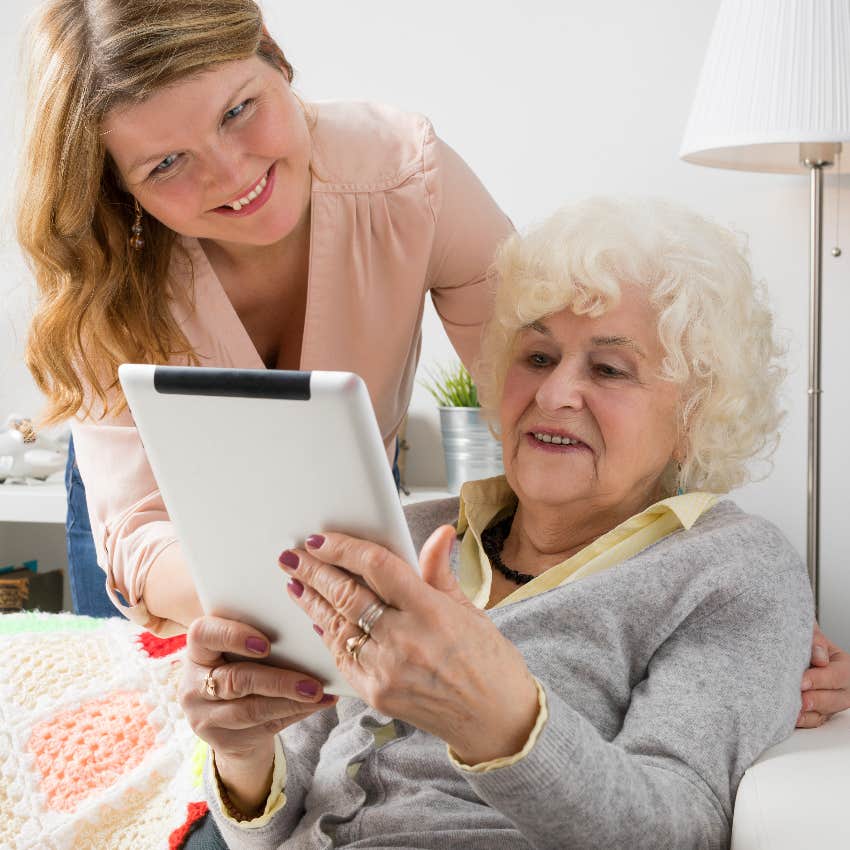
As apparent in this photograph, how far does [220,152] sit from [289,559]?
2.05ft

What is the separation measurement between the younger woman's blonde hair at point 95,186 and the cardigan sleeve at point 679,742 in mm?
788

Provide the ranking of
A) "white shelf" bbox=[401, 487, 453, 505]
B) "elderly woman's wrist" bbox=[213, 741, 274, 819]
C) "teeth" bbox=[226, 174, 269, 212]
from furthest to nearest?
"white shelf" bbox=[401, 487, 453, 505]
"teeth" bbox=[226, 174, 269, 212]
"elderly woman's wrist" bbox=[213, 741, 274, 819]

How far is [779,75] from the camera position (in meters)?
2.13

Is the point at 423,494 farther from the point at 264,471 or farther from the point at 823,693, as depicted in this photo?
the point at 264,471

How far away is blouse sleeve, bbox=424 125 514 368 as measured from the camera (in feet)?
5.46

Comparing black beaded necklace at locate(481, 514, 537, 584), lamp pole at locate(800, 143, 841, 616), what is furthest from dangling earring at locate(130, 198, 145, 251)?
lamp pole at locate(800, 143, 841, 616)

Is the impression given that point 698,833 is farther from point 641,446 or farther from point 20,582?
point 20,582

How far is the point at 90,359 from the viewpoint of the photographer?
1.52 meters

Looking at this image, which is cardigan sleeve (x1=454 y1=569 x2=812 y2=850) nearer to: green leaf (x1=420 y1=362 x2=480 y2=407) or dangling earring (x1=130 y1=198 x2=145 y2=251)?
dangling earring (x1=130 y1=198 x2=145 y2=251)

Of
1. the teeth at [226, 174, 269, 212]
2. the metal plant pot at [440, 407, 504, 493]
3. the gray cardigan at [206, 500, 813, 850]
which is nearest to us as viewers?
the gray cardigan at [206, 500, 813, 850]

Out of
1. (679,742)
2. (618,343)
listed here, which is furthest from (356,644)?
(618,343)

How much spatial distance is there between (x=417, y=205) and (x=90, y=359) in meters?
0.52

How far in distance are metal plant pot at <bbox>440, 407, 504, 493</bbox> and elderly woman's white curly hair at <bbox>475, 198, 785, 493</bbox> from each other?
1114 mm

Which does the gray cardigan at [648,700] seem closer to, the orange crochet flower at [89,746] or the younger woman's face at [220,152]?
the orange crochet flower at [89,746]
